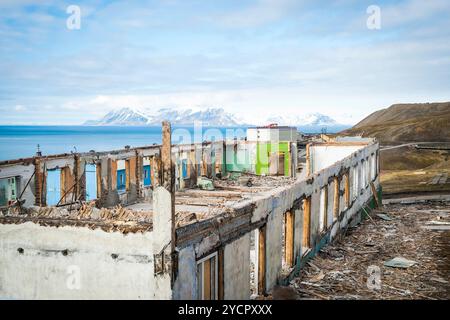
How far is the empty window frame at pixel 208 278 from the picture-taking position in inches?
325

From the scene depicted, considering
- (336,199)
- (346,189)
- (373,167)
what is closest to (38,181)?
(336,199)

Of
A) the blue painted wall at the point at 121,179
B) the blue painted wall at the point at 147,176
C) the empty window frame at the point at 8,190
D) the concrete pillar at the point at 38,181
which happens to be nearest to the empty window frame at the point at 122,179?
the blue painted wall at the point at 121,179

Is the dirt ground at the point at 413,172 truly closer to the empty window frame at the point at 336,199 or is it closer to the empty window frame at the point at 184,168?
the empty window frame at the point at 184,168

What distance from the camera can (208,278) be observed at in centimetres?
855

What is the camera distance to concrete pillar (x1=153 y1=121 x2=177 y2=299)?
692cm

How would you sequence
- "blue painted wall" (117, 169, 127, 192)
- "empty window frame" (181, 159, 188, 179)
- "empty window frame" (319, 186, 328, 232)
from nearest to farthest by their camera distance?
"empty window frame" (319, 186, 328, 232) → "blue painted wall" (117, 169, 127, 192) → "empty window frame" (181, 159, 188, 179)

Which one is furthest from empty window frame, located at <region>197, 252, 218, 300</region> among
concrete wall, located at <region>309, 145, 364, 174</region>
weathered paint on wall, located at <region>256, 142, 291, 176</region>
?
weathered paint on wall, located at <region>256, 142, 291, 176</region>

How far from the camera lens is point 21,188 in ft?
58.2

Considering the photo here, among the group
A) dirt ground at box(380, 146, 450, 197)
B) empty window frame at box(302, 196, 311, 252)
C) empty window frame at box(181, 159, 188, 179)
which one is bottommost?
dirt ground at box(380, 146, 450, 197)

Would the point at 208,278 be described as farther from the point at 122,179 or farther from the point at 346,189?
the point at 122,179

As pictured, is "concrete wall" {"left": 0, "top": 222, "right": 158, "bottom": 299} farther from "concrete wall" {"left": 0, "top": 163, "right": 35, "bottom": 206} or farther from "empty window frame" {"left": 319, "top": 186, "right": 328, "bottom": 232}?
"empty window frame" {"left": 319, "top": 186, "right": 328, "bottom": 232}

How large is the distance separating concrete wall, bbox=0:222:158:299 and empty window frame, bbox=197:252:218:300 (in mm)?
1247

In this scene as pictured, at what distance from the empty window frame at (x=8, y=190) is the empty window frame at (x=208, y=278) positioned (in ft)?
38.2
